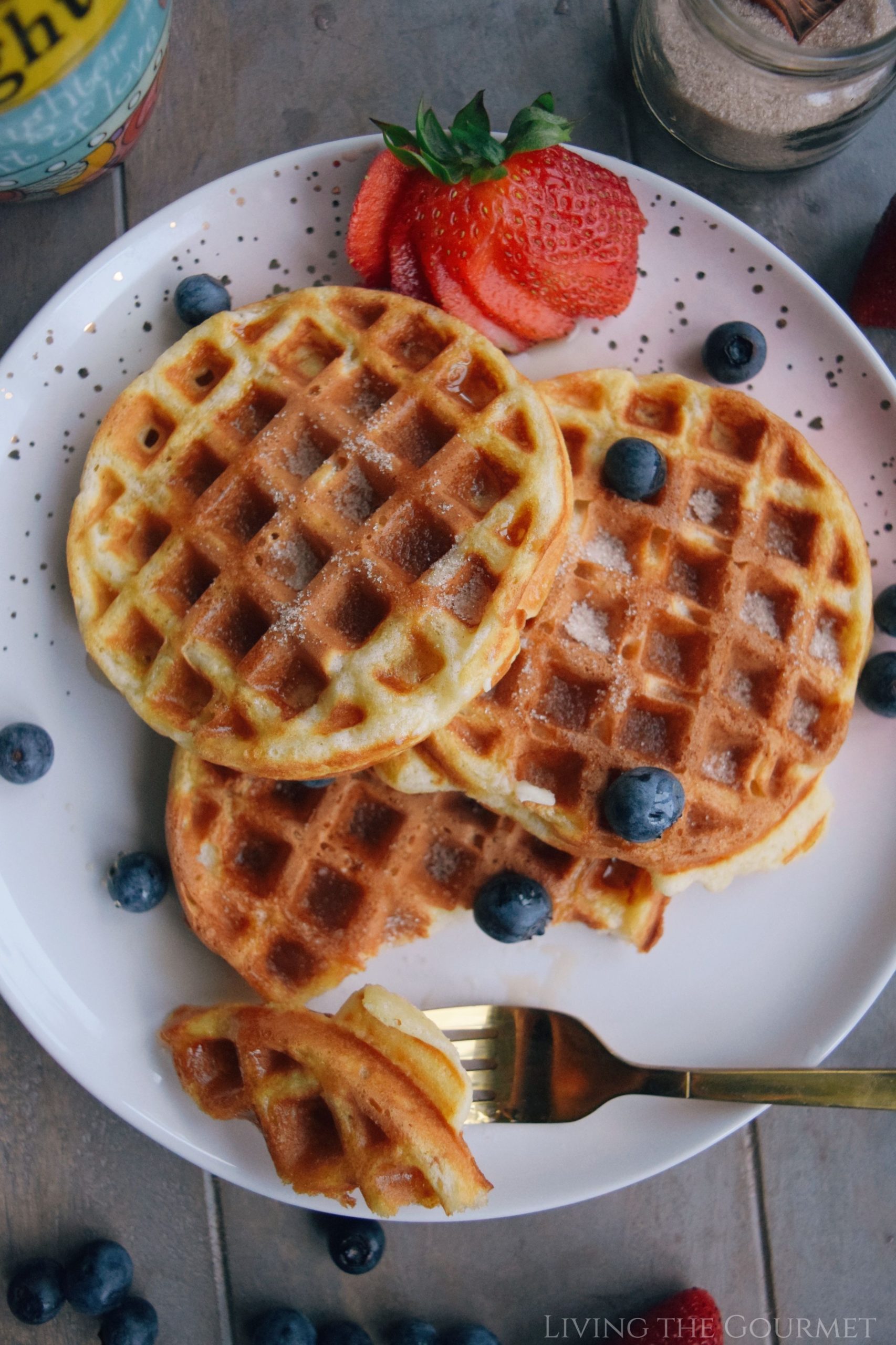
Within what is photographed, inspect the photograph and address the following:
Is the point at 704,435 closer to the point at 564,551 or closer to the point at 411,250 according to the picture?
the point at 564,551

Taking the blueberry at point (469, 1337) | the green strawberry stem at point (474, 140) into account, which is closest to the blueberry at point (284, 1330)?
the blueberry at point (469, 1337)

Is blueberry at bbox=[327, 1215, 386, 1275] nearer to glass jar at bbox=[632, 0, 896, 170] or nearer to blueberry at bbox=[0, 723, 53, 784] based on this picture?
blueberry at bbox=[0, 723, 53, 784]

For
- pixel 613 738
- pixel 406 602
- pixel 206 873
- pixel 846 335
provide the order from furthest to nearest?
pixel 846 335, pixel 206 873, pixel 613 738, pixel 406 602

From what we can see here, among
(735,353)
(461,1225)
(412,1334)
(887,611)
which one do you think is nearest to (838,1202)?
(461,1225)

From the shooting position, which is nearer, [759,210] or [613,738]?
[613,738]

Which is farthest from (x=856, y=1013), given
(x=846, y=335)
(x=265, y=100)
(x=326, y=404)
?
(x=265, y=100)

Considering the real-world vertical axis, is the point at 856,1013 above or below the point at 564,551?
below
